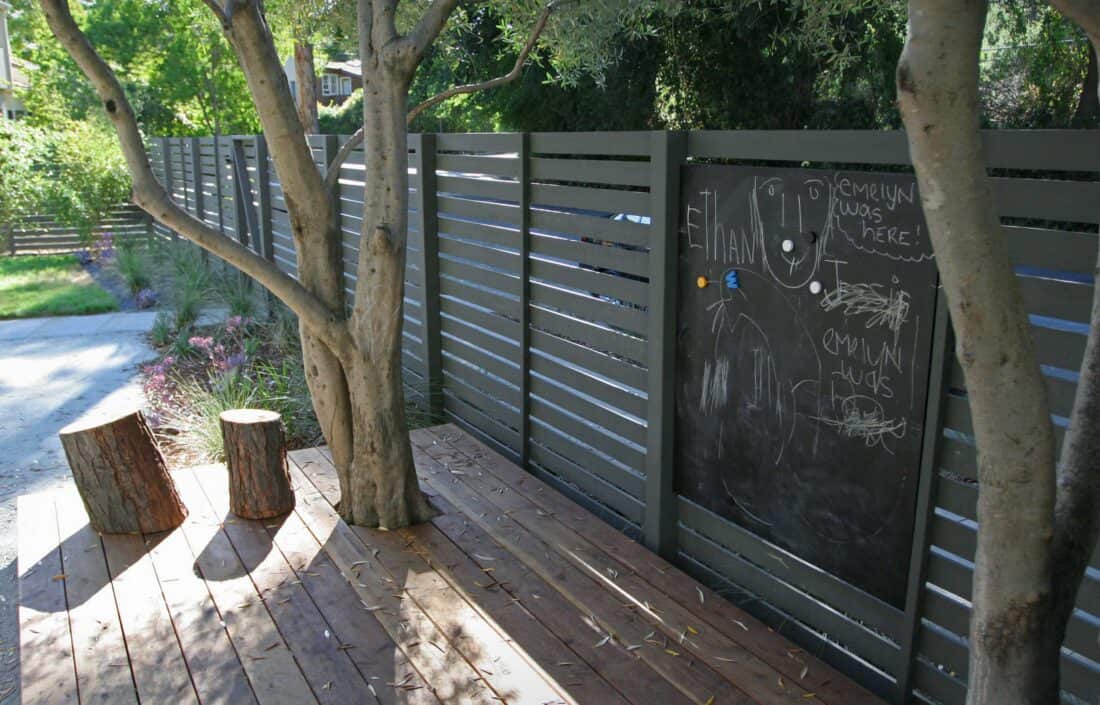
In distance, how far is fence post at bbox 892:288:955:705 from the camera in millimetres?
3080

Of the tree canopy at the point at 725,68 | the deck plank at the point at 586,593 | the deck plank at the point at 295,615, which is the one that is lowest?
the deck plank at the point at 295,615

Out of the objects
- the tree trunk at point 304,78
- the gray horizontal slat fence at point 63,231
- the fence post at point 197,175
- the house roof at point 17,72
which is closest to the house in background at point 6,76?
→ the house roof at point 17,72

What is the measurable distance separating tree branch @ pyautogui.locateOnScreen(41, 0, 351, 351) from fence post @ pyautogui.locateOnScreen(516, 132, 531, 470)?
123 centimetres

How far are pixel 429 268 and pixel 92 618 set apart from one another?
3471mm

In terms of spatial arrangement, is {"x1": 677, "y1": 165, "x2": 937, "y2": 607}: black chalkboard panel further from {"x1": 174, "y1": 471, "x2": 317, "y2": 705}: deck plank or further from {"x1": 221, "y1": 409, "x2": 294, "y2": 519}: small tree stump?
{"x1": 221, "y1": 409, "x2": 294, "y2": 519}: small tree stump

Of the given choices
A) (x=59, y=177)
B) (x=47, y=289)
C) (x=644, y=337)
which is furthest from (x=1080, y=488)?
(x=59, y=177)

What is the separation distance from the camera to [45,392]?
838 centimetres

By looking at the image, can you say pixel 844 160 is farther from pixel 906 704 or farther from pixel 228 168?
pixel 228 168

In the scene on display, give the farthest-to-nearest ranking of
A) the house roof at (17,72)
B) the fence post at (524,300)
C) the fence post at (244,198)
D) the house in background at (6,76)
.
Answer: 1. the house roof at (17,72)
2. the house in background at (6,76)
3. the fence post at (244,198)
4. the fence post at (524,300)

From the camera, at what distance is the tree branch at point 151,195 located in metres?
4.18

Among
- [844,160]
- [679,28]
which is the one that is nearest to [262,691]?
[844,160]

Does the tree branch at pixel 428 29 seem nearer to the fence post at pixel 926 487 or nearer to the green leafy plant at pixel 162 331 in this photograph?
the fence post at pixel 926 487

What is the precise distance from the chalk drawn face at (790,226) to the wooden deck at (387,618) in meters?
1.41

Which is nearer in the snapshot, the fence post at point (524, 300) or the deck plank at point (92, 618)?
the deck plank at point (92, 618)
